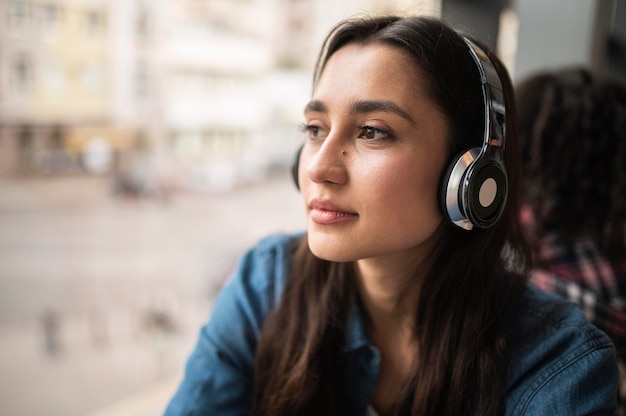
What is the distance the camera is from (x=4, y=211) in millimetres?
1325

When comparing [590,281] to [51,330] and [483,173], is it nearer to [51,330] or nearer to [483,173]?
[483,173]

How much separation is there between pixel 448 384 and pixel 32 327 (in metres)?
1.14

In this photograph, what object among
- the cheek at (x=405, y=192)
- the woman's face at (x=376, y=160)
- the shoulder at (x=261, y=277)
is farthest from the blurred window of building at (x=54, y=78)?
the cheek at (x=405, y=192)

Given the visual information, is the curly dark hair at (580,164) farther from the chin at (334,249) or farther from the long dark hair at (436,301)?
the chin at (334,249)

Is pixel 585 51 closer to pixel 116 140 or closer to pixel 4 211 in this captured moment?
pixel 116 140

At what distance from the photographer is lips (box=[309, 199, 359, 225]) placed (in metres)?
0.84

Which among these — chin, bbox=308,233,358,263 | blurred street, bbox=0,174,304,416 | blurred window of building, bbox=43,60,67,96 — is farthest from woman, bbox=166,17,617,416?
blurred window of building, bbox=43,60,67,96

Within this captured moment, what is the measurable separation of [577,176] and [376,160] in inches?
33.3

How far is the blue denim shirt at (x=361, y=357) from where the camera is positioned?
0.82 m

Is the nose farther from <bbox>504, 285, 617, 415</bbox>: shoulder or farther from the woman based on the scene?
<bbox>504, 285, 617, 415</bbox>: shoulder

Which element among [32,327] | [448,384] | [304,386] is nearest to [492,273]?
[448,384]

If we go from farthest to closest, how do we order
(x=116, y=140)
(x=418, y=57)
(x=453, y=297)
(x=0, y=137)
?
1. (x=116, y=140)
2. (x=0, y=137)
3. (x=453, y=297)
4. (x=418, y=57)

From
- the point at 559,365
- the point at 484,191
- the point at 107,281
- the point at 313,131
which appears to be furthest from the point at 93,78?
the point at 559,365

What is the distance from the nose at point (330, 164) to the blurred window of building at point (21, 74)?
872mm
